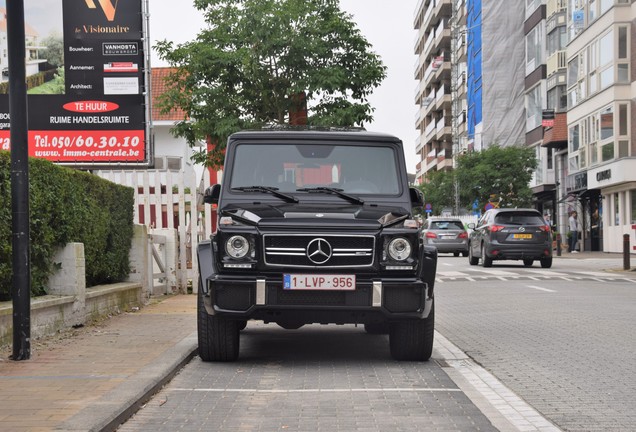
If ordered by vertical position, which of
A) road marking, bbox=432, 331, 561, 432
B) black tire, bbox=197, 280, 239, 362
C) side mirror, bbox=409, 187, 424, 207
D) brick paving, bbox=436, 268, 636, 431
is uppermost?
side mirror, bbox=409, 187, 424, 207

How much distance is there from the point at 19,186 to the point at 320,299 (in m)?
2.76

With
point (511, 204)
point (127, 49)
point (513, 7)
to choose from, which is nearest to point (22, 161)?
point (127, 49)

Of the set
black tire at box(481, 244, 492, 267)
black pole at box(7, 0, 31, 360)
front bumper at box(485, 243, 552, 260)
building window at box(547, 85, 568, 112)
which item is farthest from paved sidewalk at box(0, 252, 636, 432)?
building window at box(547, 85, 568, 112)

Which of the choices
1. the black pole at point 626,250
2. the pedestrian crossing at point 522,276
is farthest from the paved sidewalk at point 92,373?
the black pole at point 626,250

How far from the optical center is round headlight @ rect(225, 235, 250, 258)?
9094mm

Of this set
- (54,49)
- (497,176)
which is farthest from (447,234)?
(54,49)

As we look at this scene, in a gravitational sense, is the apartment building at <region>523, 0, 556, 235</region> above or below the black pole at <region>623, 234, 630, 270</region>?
above

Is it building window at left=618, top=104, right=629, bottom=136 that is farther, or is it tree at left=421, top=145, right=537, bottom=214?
tree at left=421, top=145, right=537, bottom=214

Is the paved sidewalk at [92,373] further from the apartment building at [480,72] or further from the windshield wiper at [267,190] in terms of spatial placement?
the apartment building at [480,72]

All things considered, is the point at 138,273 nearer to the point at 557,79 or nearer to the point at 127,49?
the point at 127,49

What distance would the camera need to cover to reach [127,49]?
61.9 ft

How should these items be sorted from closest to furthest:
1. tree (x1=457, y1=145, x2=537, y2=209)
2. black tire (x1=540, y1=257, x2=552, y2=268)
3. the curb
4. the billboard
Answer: the curb
the billboard
black tire (x1=540, y1=257, x2=552, y2=268)
tree (x1=457, y1=145, x2=537, y2=209)

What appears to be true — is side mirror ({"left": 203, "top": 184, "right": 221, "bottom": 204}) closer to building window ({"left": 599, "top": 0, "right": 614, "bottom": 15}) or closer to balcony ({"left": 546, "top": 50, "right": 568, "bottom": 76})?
building window ({"left": 599, "top": 0, "right": 614, "bottom": 15})

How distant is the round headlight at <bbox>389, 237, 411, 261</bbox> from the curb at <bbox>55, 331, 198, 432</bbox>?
2038 mm
